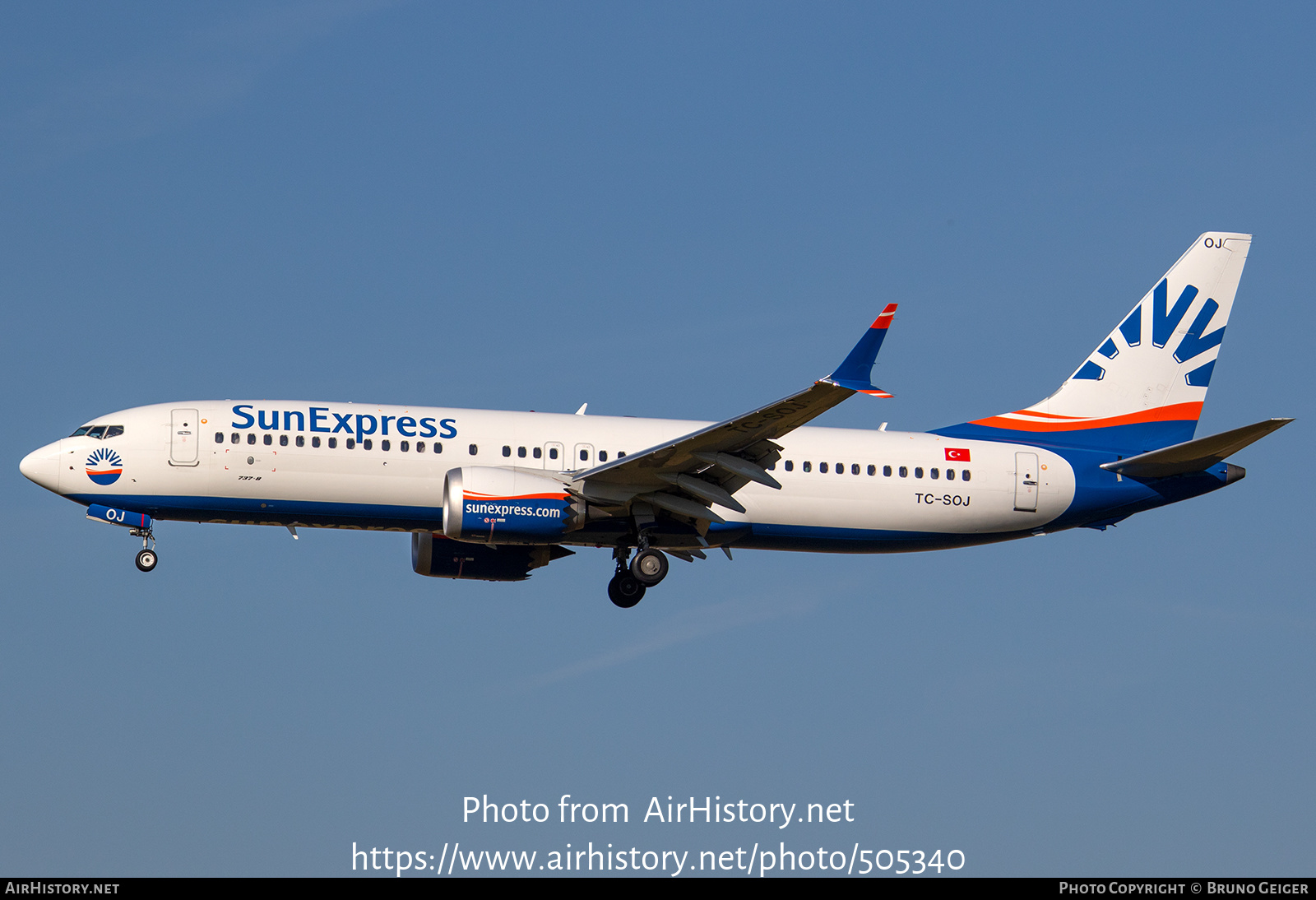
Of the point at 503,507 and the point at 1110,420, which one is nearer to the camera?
the point at 503,507

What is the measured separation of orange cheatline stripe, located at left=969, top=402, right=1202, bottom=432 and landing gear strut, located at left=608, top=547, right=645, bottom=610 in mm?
10184

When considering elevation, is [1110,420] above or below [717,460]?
above

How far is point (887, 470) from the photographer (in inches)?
1610

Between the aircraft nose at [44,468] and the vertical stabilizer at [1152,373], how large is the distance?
22449 millimetres

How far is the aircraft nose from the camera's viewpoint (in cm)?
3853

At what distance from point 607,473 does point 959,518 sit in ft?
31.7

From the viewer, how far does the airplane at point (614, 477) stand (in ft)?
124

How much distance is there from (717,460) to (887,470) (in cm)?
591

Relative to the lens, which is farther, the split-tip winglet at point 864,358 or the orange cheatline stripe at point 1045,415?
the orange cheatline stripe at point 1045,415

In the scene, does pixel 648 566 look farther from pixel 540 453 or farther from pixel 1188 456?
A: pixel 1188 456

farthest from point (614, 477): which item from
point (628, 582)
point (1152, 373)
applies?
point (1152, 373)

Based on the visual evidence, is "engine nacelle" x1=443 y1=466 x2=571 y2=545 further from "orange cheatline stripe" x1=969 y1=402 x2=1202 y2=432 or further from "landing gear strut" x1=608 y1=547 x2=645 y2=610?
"orange cheatline stripe" x1=969 y1=402 x2=1202 y2=432

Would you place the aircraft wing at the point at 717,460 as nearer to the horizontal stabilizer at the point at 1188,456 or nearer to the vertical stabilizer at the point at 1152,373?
the vertical stabilizer at the point at 1152,373

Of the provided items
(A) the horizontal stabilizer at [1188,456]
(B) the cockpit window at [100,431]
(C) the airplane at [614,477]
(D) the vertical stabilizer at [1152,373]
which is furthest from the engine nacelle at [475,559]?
(A) the horizontal stabilizer at [1188,456]
